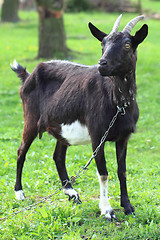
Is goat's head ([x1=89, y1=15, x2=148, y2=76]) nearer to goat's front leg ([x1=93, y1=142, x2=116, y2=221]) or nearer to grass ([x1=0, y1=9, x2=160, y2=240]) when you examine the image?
goat's front leg ([x1=93, y1=142, x2=116, y2=221])

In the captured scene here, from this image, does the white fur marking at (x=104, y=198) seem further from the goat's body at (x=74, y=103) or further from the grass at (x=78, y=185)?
the goat's body at (x=74, y=103)

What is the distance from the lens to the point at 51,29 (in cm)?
1260

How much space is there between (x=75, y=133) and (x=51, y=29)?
8.28 metres

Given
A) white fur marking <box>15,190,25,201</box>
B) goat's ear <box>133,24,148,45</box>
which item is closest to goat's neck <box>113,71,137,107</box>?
goat's ear <box>133,24,148,45</box>

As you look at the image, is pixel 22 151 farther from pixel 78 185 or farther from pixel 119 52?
pixel 119 52

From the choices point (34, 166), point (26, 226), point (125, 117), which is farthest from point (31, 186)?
point (125, 117)

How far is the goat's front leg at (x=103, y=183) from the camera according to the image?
15.1 ft

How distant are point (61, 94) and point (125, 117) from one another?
3.26 feet

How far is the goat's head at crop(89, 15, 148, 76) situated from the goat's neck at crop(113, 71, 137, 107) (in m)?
0.11

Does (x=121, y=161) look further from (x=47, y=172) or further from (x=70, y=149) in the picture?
(x=70, y=149)

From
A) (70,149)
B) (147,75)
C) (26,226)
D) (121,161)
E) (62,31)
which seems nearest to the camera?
(26,226)

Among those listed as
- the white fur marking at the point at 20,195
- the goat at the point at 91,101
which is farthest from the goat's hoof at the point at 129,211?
the white fur marking at the point at 20,195

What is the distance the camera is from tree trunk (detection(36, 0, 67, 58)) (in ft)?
40.0

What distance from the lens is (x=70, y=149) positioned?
7117 millimetres
